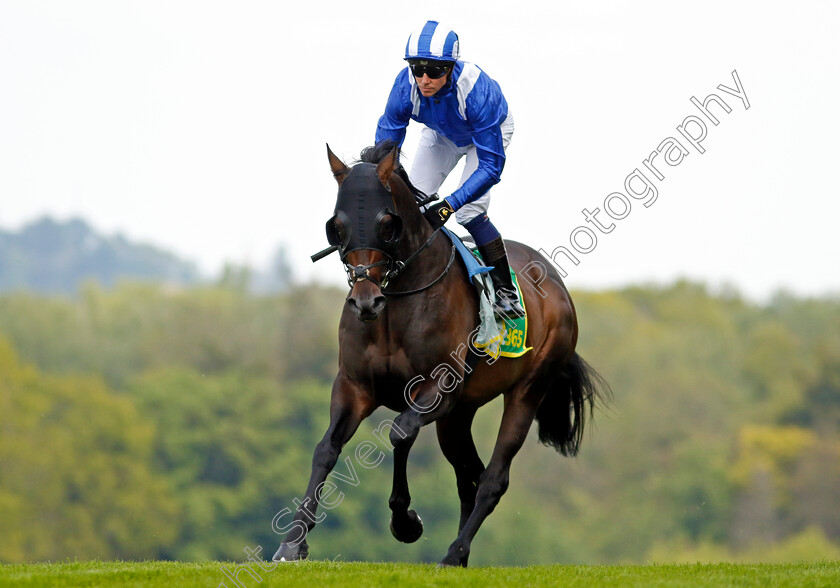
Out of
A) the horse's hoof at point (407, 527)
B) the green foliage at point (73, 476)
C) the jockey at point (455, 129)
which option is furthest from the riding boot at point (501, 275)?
the green foliage at point (73, 476)

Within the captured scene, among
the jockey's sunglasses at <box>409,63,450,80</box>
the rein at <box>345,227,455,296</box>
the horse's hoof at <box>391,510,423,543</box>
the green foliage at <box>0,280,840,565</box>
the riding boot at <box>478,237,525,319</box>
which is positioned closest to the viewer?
the rein at <box>345,227,455,296</box>

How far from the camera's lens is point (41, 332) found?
58.9m

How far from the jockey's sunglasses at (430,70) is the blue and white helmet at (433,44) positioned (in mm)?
61

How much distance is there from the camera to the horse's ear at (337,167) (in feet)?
22.9

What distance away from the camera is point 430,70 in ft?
24.1

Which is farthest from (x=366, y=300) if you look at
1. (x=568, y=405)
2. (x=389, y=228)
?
(x=568, y=405)

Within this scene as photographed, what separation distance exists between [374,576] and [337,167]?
2.50 meters

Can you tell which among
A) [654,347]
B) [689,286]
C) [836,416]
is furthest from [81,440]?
[689,286]

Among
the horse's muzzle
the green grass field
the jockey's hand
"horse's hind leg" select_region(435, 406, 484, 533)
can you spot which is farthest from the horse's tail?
the horse's muzzle

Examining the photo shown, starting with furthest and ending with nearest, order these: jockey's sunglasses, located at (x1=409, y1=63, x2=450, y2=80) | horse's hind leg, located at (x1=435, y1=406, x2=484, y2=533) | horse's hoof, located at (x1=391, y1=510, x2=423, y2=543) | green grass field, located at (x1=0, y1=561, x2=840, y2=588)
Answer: horse's hind leg, located at (x1=435, y1=406, x2=484, y2=533) < horse's hoof, located at (x1=391, y1=510, x2=423, y2=543) < jockey's sunglasses, located at (x1=409, y1=63, x2=450, y2=80) < green grass field, located at (x1=0, y1=561, x2=840, y2=588)

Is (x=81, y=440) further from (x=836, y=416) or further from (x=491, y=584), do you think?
(x=491, y=584)

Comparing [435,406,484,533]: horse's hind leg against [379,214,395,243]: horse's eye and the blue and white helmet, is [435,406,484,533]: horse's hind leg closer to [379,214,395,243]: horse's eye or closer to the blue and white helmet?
[379,214,395,243]: horse's eye

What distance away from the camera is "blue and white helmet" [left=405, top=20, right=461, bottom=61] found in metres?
7.28

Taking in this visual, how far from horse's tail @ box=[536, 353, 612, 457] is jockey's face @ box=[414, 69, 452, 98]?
2.95 m
